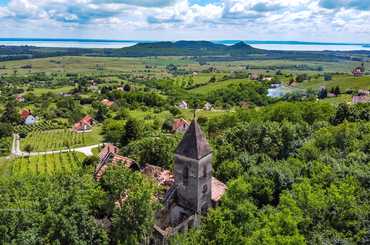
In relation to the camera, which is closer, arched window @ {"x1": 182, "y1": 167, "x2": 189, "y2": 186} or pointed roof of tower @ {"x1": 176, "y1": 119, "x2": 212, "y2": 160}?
pointed roof of tower @ {"x1": 176, "y1": 119, "x2": 212, "y2": 160}

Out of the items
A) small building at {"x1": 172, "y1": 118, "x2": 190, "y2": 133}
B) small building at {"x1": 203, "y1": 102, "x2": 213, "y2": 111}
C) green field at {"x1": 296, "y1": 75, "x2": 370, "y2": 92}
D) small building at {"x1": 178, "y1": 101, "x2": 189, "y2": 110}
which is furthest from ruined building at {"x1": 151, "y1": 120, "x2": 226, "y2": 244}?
green field at {"x1": 296, "y1": 75, "x2": 370, "y2": 92}

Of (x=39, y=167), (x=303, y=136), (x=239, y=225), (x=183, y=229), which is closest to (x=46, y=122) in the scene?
(x=39, y=167)

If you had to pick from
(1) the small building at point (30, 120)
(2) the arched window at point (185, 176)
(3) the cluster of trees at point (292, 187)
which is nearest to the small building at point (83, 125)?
(1) the small building at point (30, 120)

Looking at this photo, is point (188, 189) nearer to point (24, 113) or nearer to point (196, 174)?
point (196, 174)

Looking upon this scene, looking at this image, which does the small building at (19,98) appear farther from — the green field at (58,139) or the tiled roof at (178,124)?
the tiled roof at (178,124)

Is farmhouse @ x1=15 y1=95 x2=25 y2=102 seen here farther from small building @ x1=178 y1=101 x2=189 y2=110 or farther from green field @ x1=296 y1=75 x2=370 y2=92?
green field @ x1=296 y1=75 x2=370 y2=92

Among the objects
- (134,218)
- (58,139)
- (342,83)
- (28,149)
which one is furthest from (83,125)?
(342,83)

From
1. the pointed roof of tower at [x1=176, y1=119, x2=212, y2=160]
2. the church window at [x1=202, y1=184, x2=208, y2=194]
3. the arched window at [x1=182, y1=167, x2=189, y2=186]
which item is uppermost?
the pointed roof of tower at [x1=176, y1=119, x2=212, y2=160]
